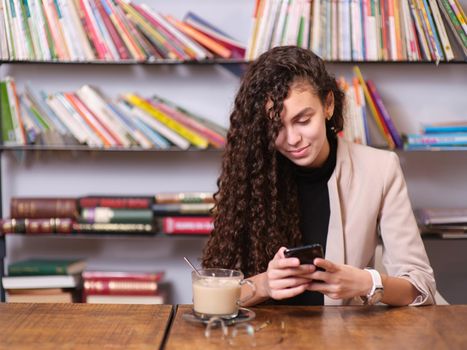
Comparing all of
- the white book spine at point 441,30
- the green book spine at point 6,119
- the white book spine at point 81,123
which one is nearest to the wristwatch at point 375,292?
the white book spine at point 441,30

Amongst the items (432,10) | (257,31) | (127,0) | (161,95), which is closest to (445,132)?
(432,10)

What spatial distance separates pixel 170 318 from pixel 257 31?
5.43 ft

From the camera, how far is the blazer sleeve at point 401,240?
167 centimetres

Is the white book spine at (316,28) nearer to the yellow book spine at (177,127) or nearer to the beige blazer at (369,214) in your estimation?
the yellow book spine at (177,127)

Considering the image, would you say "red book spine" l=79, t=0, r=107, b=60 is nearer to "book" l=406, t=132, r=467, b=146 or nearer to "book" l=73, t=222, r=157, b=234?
"book" l=73, t=222, r=157, b=234

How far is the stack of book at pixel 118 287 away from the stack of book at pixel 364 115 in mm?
1061

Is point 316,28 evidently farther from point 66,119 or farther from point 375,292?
point 375,292

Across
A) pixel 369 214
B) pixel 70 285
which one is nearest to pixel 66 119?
pixel 70 285

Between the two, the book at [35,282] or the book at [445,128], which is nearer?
the book at [445,128]

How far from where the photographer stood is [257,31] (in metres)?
2.81

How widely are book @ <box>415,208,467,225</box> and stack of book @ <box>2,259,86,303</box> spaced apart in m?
1.52

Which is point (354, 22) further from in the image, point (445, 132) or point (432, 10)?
point (445, 132)

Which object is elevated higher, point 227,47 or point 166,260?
point 227,47

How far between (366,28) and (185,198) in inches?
40.7
